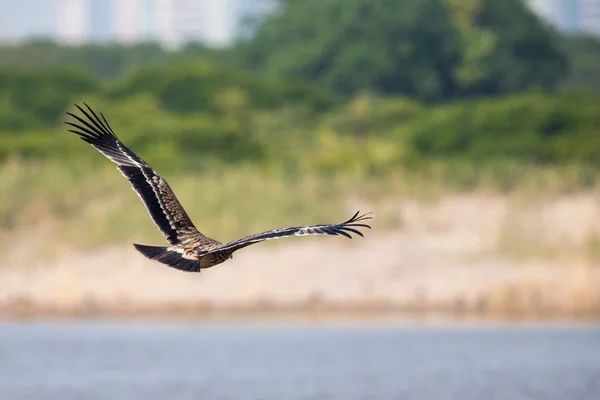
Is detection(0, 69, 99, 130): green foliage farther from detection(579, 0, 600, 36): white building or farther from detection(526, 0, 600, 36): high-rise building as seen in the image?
detection(579, 0, 600, 36): white building

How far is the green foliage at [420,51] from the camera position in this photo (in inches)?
2194

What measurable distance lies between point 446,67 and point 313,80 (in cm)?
468

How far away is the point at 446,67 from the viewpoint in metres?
57.1

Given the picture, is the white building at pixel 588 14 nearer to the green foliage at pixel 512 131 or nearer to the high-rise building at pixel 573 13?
the high-rise building at pixel 573 13

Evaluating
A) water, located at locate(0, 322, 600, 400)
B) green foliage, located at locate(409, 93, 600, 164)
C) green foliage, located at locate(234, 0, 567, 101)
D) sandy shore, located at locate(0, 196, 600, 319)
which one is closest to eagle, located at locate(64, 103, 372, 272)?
water, located at locate(0, 322, 600, 400)

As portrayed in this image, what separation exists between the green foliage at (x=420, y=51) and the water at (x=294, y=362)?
2993 centimetres

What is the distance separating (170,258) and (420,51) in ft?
150

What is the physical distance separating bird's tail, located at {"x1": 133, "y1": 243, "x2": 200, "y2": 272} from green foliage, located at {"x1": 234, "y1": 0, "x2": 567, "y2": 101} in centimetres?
4408

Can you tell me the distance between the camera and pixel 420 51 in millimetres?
56469

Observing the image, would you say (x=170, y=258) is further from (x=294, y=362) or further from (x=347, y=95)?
(x=347, y=95)

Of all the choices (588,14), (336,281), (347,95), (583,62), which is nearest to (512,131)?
(336,281)

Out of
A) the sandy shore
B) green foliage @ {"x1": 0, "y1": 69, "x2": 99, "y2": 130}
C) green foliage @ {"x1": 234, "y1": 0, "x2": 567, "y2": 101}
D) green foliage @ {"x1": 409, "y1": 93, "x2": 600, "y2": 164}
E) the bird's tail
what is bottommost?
the bird's tail

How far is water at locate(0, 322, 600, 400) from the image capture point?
2127cm

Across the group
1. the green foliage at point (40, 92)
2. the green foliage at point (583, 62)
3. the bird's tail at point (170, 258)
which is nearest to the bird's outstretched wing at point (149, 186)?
the bird's tail at point (170, 258)
